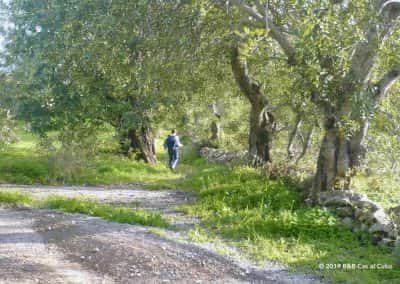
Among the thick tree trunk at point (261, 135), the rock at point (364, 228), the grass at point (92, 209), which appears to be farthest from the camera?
the thick tree trunk at point (261, 135)

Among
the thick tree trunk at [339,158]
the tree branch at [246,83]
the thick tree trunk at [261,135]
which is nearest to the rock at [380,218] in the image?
the thick tree trunk at [339,158]

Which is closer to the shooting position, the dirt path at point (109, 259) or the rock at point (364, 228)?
the dirt path at point (109, 259)

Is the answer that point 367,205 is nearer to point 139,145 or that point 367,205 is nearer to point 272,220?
point 272,220

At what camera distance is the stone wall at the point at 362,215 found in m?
9.15

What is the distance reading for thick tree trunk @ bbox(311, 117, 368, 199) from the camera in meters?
11.4

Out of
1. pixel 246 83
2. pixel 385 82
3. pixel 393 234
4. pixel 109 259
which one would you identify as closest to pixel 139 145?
pixel 246 83

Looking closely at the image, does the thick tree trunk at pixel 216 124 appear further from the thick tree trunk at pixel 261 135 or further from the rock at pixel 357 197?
the rock at pixel 357 197

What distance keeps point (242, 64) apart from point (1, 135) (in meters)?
8.18

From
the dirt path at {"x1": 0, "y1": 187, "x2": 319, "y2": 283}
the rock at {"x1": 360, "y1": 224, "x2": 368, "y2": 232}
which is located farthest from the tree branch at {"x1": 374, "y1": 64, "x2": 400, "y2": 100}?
the dirt path at {"x1": 0, "y1": 187, "x2": 319, "y2": 283}

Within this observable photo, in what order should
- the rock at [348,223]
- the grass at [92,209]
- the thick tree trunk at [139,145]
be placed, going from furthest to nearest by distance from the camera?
the thick tree trunk at [139,145], the grass at [92,209], the rock at [348,223]

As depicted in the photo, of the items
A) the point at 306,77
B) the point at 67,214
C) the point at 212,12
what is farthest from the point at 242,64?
the point at 67,214

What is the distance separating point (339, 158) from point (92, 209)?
592cm

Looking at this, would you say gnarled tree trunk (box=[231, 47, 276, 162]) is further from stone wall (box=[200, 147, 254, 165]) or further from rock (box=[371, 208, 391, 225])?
rock (box=[371, 208, 391, 225])

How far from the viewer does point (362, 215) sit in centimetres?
980
